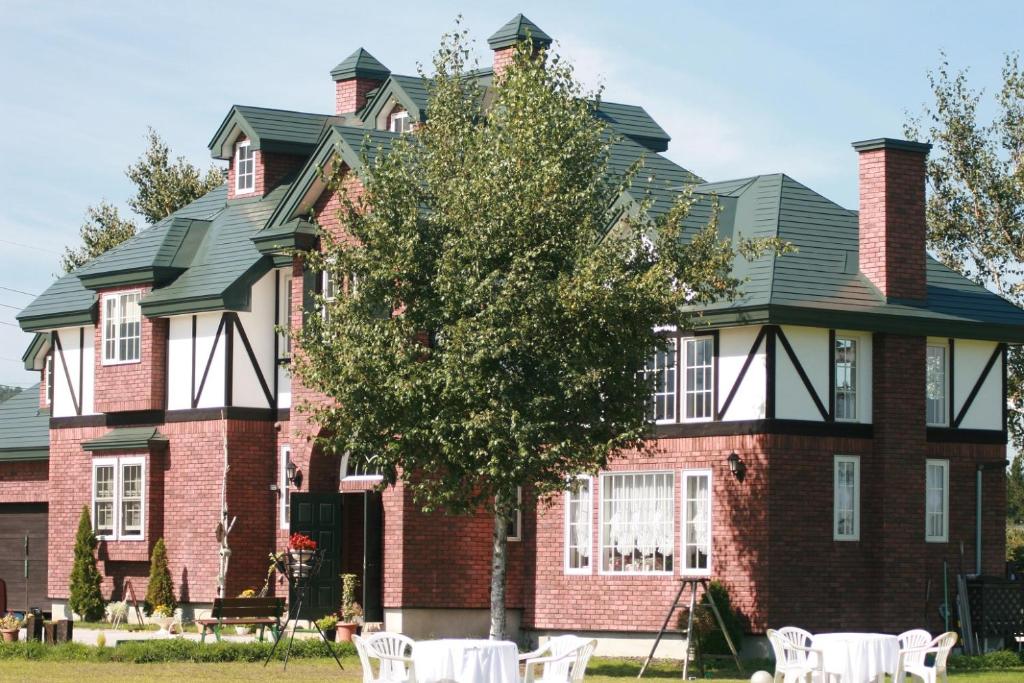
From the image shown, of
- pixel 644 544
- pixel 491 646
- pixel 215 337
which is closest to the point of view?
pixel 491 646

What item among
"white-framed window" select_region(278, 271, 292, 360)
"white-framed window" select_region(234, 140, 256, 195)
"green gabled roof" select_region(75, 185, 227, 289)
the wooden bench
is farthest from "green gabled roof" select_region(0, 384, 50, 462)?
the wooden bench

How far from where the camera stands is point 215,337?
33375mm

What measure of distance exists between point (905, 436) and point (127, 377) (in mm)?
14725

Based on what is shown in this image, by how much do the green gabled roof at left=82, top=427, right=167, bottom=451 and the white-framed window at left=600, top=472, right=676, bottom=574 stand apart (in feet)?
30.8

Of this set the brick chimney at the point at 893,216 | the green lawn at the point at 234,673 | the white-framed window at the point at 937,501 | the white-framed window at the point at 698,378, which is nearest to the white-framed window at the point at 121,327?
the green lawn at the point at 234,673

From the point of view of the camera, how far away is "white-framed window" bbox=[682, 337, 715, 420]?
28047 millimetres

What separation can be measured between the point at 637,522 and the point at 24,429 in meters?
18.0

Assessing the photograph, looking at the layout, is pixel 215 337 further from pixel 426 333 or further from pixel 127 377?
pixel 426 333

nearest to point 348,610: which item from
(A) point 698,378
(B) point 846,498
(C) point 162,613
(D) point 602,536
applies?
(D) point 602,536

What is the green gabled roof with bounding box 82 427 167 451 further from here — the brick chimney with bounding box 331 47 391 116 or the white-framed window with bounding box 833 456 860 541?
the white-framed window with bounding box 833 456 860 541

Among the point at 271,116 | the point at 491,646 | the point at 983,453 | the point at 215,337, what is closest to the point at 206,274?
the point at 215,337

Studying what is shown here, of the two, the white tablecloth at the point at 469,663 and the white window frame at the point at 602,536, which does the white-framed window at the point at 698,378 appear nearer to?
the white window frame at the point at 602,536

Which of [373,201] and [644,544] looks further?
[644,544]

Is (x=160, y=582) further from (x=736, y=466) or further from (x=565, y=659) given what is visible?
(x=565, y=659)
